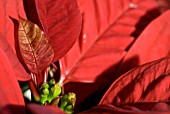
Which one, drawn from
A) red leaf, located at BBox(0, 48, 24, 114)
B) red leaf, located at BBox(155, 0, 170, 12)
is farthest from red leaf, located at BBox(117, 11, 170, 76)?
red leaf, located at BBox(0, 48, 24, 114)

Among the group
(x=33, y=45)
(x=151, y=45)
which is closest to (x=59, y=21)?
(x=33, y=45)

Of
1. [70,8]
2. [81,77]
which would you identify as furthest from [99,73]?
[70,8]

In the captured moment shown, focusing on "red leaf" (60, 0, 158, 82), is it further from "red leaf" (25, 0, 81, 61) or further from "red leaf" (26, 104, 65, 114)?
"red leaf" (26, 104, 65, 114)

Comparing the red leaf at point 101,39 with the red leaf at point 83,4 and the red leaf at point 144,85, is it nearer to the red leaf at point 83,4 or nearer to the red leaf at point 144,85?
the red leaf at point 83,4

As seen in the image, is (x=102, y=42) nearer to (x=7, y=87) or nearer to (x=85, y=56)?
(x=85, y=56)

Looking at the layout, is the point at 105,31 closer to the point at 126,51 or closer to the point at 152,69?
the point at 126,51

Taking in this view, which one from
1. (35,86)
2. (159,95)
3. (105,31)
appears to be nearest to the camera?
(159,95)
